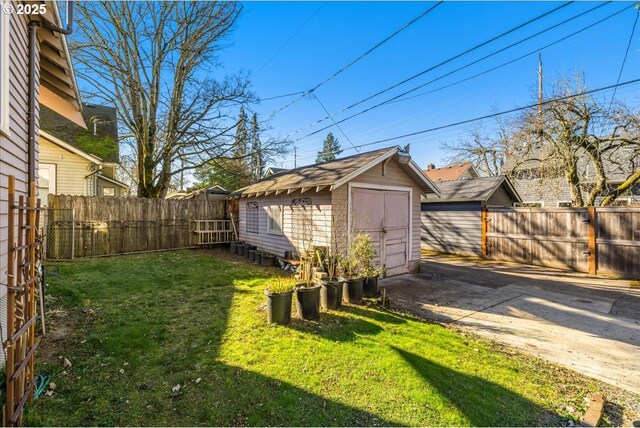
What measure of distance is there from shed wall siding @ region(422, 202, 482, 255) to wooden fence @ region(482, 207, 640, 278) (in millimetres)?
444

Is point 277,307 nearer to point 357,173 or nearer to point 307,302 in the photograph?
point 307,302

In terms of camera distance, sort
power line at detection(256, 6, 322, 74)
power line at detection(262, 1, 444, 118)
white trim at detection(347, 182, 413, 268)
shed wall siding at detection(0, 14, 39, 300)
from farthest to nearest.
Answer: power line at detection(256, 6, 322, 74)
white trim at detection(347, 182, 413, 268)
power line at detection(262, 1, 444, 118)
shed wall siding at detection(0, 14, 39, 300)

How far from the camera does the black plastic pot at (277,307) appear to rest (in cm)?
452

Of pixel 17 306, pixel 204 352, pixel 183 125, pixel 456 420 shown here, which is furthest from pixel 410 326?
pixel 183 125

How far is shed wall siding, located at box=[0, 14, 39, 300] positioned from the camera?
267cm

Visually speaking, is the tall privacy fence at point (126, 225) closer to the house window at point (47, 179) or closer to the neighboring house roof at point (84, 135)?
the house window at point (47, 179)

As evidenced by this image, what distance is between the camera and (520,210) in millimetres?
10570

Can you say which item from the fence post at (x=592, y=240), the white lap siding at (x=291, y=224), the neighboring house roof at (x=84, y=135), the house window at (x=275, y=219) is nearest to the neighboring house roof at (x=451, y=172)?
the fence post at (x=592, y=240)

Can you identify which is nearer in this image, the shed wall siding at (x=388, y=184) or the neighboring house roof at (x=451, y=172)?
the shed wall siding at (x=388, y=184)

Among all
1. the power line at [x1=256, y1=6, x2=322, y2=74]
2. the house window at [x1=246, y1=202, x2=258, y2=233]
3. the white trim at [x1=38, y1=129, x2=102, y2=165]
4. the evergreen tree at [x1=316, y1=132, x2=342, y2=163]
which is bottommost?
the house window at [x1=246, y1=202, x2=258, y2=233]

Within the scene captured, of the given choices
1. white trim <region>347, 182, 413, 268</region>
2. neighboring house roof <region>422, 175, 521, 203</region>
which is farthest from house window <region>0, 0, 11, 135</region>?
neighboring house roof <region>422, 175, 521, 203</region>

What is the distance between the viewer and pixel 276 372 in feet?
10.7

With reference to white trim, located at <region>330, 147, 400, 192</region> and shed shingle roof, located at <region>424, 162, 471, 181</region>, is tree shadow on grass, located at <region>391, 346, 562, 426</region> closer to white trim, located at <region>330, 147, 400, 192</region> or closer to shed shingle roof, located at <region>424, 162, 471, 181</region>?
white trim, located at <region>330, 147, 400, 192</region>

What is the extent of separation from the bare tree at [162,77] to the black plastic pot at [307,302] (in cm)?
1201
